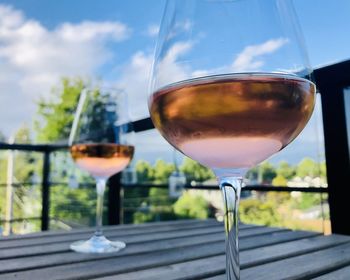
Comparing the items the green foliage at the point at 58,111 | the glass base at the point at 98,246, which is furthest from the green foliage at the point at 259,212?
the green foliage at the point at 58,111

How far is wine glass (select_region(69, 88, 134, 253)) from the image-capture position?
2.61 ft

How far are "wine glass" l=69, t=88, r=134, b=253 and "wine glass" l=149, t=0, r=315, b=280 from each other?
18.0 inches

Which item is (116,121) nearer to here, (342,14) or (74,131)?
(74,131)

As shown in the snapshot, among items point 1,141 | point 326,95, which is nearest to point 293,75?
point 326,95

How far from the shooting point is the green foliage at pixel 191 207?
80.3 inches

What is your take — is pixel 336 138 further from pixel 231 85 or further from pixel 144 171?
pixel 144 171

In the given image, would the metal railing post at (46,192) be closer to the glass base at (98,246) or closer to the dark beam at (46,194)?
the dark beam at (46,194)

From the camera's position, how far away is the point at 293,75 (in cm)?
35

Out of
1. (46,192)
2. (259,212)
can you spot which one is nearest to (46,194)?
(46,192)

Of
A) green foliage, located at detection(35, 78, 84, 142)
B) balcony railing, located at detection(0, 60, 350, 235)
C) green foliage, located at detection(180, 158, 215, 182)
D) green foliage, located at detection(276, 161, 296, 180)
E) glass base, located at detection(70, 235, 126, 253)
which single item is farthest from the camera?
green foliage, located at detection(35, 78, 84, 142)

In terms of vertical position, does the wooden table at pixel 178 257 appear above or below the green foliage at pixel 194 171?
below

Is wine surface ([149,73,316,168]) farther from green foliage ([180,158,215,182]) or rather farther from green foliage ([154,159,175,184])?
green foliage ([154,159,175,184])

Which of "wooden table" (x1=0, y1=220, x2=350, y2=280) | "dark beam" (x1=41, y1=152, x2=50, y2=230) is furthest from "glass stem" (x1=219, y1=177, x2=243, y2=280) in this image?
"dark beam" (x1=41, y1=152, x2=50, y2=230)

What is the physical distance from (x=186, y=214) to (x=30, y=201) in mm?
1461
